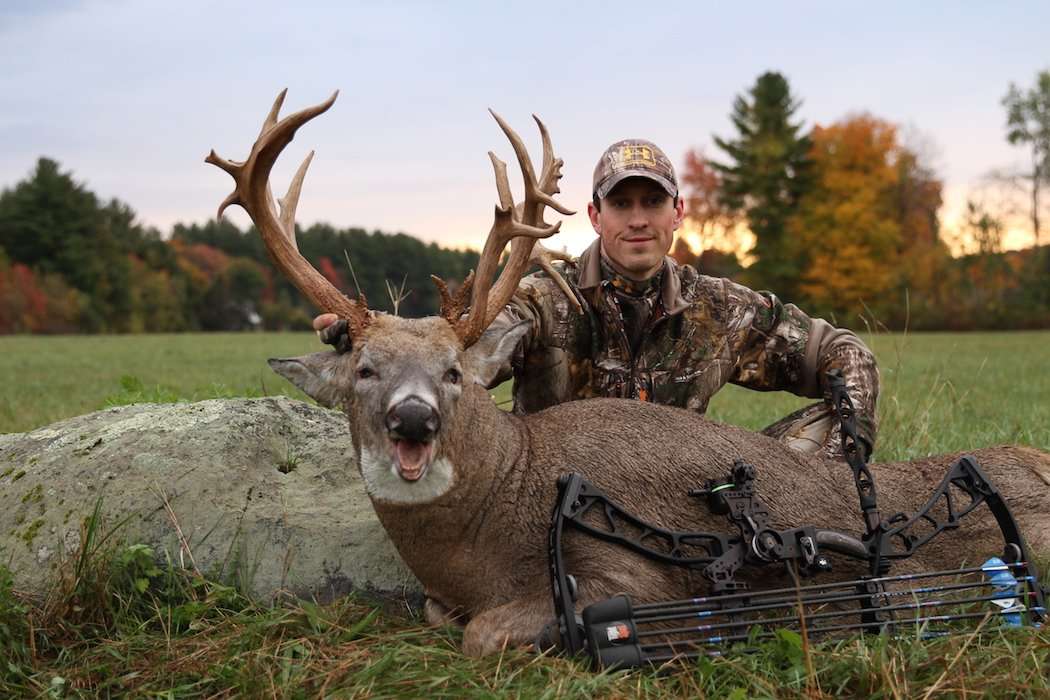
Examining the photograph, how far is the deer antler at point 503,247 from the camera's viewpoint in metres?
3.99

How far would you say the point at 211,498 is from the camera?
4383 millimetres

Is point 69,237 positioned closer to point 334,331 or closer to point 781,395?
point 781,395

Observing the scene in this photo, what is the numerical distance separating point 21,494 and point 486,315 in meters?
2.24

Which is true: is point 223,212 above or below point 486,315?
above

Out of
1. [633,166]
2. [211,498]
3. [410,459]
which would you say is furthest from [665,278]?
[211,498]

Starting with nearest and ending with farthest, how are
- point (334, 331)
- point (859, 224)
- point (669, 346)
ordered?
point (334, 331), point (669, 346), point (859, 224)

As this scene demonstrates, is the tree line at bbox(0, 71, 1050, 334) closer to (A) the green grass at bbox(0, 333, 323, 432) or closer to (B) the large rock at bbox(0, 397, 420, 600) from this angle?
(A) the green grass at bbox(0, 333, 323, 432)

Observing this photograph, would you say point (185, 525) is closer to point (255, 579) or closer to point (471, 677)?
point (255, 579)

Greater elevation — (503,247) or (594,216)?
(594,216)

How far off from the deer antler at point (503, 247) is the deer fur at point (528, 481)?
9 cm

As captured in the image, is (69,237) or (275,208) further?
(69,237)

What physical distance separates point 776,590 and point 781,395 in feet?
29.4

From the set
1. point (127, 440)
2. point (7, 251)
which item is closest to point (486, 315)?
point (127, 440)

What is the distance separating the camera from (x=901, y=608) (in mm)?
3602
